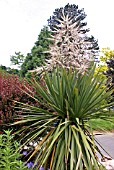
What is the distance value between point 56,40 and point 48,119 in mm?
6416

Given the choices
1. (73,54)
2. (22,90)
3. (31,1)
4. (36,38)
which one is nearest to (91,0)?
(31,1)

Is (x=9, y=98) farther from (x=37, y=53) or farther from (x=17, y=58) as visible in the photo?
(x=17, y=58)

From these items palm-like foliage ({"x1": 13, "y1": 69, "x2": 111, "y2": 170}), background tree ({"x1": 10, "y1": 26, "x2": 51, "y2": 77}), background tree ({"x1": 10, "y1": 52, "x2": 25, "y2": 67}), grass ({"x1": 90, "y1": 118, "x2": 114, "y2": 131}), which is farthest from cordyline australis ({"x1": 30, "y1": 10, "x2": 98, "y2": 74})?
background tree ({"x1": 10, "y1": 52, "x2": 25, "y2": 67})

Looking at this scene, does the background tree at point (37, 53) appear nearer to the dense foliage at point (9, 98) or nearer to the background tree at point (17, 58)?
the background tree at point (17, 58)

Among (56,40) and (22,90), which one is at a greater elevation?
(56,40)

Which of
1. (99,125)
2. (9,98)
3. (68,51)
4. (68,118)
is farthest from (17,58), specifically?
(68,118)

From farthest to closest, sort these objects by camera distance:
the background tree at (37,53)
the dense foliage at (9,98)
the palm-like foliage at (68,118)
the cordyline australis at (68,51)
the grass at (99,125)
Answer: the background tree at (37,53) → the cordyline australis at (68,51) → the dense foliage at (9,98) → the grass at (99,125) → the palm-like foliage at (68,118)

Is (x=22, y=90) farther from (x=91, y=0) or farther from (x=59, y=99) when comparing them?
(x=91, y=0)

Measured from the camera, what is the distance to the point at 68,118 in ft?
12.1

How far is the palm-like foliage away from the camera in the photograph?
3457mm

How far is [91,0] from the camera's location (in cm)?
1127

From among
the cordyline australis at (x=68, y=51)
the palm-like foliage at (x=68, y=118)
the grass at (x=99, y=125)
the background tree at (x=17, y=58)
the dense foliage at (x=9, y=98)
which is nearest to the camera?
the palm-like foliage at (x=68, y=118)

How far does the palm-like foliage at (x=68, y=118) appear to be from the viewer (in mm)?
3457

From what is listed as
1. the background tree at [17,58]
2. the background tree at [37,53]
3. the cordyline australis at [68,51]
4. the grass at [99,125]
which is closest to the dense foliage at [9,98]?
the grass at [99,125]
